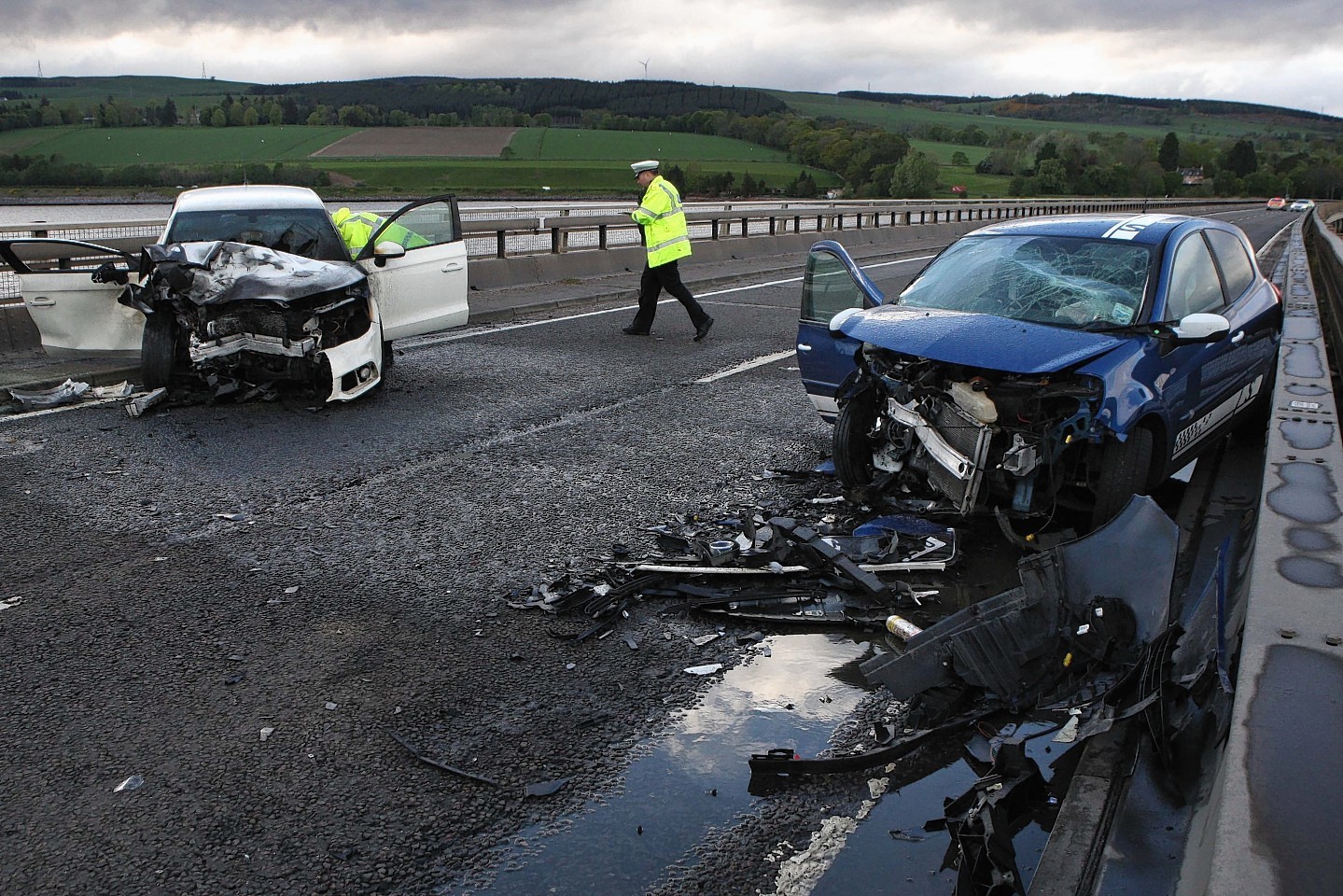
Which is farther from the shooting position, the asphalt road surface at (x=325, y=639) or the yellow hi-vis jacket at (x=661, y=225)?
the yellow hi-vis jacket at (x=661, y=225)

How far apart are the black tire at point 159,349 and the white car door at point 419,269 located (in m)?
1.64

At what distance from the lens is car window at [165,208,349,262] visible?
9656 millimetres

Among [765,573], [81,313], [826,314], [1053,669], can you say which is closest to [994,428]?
[765,573]

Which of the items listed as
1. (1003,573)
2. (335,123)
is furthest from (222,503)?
(335,123)

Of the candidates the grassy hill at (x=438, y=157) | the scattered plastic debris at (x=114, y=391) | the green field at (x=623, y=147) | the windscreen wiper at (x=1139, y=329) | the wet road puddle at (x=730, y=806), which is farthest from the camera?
the green field at (x=623, y=147)

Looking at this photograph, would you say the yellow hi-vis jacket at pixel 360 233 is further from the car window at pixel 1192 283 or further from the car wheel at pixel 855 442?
the car window at pixel 1192 283

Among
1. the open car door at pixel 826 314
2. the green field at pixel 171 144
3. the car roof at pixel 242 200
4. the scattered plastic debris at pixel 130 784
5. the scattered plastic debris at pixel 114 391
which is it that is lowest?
the scattered plastic debris at pixel 114 391

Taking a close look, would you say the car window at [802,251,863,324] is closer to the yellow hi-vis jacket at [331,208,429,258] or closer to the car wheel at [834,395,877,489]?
the car wheel at [834,395,877,489]

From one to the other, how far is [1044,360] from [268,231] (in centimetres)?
725

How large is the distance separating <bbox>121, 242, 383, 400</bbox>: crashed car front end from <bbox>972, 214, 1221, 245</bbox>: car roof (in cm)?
473

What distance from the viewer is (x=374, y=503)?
6.25 meters

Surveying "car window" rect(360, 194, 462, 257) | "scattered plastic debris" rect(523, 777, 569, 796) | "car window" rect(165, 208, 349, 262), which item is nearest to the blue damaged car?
"scattered plastic debris" rect(523, 777, 569, 796)

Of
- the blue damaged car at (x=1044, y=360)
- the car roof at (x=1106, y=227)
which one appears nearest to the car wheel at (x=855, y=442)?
the blue damaged car at (x=1044, y=360)

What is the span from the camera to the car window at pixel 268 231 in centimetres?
966
